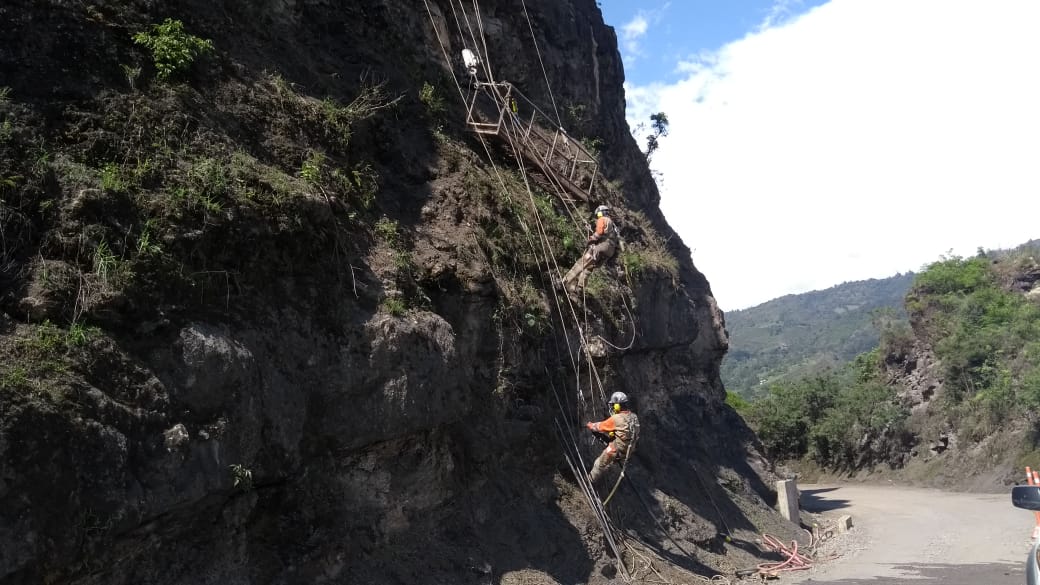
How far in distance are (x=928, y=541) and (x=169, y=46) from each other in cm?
1553

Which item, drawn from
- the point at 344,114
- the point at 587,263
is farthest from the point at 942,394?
the point at 344,114

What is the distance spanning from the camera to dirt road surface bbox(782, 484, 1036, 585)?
11.8m

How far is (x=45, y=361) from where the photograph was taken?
5.14 m

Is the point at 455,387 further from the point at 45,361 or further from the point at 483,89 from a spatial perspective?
the point at 483,89

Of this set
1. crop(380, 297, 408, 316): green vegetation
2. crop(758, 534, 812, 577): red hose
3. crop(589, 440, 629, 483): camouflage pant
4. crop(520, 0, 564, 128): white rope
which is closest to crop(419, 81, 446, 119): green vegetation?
crop(380, 297, 408, 316): green vegetation

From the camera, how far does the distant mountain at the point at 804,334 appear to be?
359ft

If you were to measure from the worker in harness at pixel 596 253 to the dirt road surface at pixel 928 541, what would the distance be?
555 cm

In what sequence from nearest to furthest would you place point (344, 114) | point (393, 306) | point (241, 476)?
point (241, 476), point (393, 306), point (344, 114)

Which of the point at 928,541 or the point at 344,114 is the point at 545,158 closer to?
the point at 344,114

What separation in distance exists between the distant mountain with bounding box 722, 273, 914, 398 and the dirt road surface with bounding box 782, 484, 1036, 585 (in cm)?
5706

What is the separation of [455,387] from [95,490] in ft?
13.5

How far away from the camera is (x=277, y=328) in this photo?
23.5 feet

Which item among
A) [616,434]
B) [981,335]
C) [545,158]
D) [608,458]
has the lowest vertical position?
[608,458]

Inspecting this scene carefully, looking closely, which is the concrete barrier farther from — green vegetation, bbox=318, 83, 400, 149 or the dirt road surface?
green vegetation, bbox=318, 83, 400, 149
